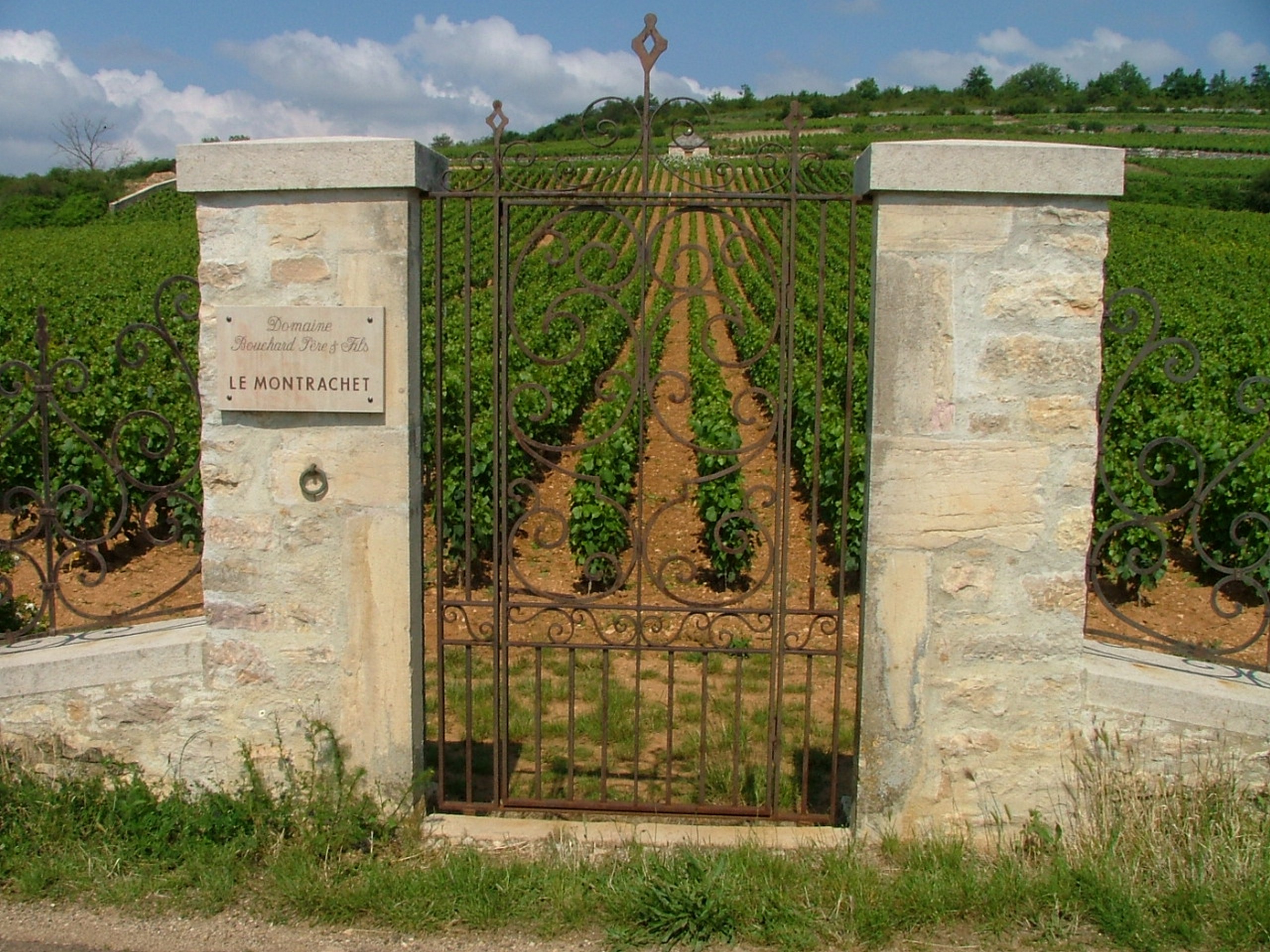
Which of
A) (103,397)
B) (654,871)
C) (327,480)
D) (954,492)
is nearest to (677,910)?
(654,871)

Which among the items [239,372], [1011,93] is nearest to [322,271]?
[239,372]

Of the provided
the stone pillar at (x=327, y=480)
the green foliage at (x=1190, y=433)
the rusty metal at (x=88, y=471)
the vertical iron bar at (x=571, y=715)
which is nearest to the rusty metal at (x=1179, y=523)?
the green foliage at (x=1190, y=433)

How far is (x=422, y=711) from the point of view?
396 centimetres

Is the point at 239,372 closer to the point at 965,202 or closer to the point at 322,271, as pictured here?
the point at 322,271

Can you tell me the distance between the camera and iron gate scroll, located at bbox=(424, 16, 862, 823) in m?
3.79

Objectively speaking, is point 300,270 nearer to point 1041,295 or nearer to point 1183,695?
point 1041,295

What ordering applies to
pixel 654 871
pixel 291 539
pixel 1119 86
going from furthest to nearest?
pixel 1119 86 < pixel 291 539 < pixel 654 871

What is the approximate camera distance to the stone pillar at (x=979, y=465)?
3553 mm

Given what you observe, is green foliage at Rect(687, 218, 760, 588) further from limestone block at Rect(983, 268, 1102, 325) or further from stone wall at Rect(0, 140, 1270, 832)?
limestone block at Rect(983, 268, 1102, 325)

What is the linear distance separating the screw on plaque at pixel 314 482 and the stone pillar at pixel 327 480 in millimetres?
14

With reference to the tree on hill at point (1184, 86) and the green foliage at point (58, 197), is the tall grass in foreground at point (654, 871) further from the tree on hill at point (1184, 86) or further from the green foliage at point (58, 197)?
the tree on hill at point (1184, 86)

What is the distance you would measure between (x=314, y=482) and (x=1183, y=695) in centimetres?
303

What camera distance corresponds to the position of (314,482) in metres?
3.77

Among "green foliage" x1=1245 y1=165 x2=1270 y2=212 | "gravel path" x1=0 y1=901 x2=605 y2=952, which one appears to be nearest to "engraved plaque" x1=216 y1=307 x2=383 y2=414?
"gravel path" x1=0 y1=901 x2=605 y2=952
